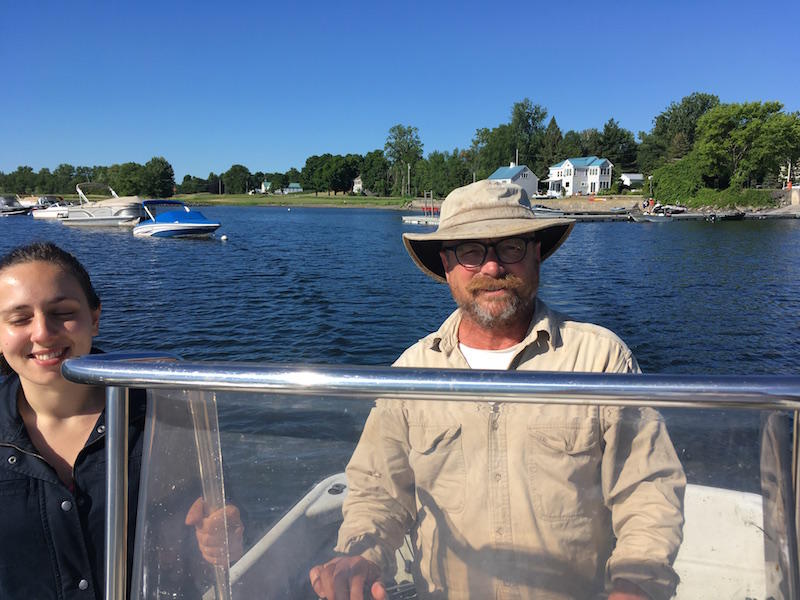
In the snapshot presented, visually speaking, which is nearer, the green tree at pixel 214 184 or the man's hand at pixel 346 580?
the man's hand at pixel 346 580

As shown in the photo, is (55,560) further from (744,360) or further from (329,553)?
(744,360)

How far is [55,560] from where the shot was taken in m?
1.80

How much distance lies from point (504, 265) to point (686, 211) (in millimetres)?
76182

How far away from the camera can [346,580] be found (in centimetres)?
135

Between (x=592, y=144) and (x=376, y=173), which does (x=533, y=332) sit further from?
(x=376, y=173)

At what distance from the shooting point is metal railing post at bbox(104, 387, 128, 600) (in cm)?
124

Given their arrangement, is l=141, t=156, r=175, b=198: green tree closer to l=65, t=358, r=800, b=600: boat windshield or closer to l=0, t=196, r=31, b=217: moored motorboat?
l=0, t=196, r=31, b=217: moored motorboat

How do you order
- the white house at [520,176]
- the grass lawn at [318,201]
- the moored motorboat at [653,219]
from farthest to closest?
the grass lawn at [318,201], the white house at [520,176], the moored motorboat at [653,219]

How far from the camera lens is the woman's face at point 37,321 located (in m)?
1.91

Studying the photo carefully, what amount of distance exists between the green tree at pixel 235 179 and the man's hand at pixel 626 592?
200 metres

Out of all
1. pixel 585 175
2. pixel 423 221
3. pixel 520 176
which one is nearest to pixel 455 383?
pixel 423 221

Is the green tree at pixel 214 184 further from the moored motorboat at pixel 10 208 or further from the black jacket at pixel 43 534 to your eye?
the black jacket at pixel 43 534

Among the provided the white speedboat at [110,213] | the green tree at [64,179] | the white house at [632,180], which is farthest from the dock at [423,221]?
the green tree at [64,179]

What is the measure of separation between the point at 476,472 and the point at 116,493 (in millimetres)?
869
